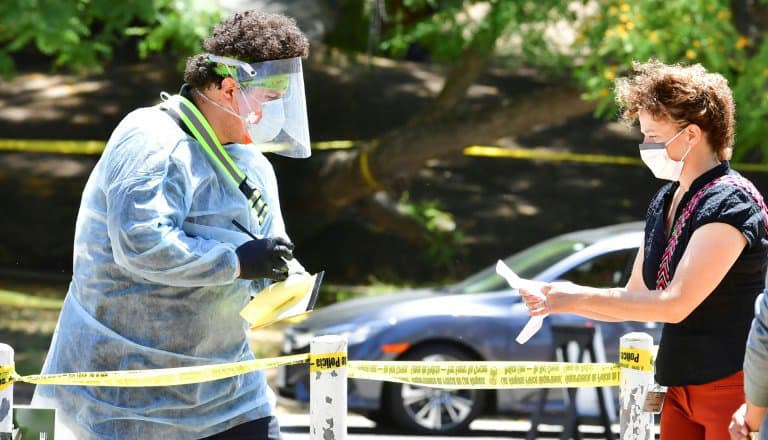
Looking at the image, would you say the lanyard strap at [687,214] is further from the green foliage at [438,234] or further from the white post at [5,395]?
the green foliage at [438,234]

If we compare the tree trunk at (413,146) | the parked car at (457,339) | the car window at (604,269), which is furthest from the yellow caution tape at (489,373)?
the tree trunk at (413,146)

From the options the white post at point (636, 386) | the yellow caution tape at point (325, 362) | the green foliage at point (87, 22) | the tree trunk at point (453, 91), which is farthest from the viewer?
the tree trunk at point (453, 91)

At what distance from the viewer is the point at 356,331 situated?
8.84 m

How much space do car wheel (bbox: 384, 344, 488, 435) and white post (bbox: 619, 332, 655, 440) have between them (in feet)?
14.5

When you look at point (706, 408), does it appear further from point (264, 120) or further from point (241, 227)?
point (264, 120)

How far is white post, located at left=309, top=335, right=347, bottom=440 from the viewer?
390cm

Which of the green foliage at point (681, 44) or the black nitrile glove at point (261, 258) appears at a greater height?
the green foliage at point (681, 44)

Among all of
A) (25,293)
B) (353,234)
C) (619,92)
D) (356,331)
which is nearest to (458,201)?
(353,234)

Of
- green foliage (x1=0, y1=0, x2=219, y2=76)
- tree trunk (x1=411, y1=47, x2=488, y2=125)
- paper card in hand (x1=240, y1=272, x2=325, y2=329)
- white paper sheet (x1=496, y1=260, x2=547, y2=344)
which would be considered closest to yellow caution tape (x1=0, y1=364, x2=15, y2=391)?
paper card in hand (x1=240, y1=272, x2=325, y2=329)

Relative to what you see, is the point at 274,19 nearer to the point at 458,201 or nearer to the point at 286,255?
the point at 286,255

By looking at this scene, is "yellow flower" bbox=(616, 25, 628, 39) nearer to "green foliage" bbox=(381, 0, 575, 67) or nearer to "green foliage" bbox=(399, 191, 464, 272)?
"green foliage" bbox=(381, 0, 575, 67)

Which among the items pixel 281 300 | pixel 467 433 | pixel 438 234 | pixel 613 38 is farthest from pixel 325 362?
pixel 438 234

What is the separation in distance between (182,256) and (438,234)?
1271 centimetres

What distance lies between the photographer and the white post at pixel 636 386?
425 centimetres
